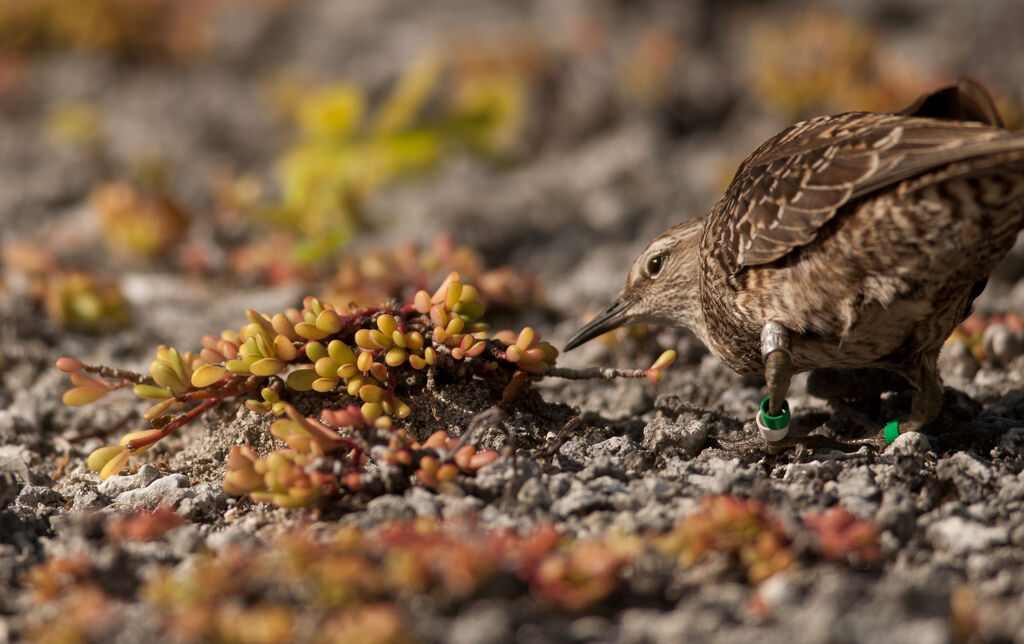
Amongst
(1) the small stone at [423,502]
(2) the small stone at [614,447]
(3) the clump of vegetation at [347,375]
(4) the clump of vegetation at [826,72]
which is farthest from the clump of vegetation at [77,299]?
(4) the clump of vegetation at [826,72]

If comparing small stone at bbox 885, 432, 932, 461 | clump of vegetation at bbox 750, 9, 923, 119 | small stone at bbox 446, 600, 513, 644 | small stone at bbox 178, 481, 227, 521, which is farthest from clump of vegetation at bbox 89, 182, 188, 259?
small stone at bbox 885, 432, 932, 461

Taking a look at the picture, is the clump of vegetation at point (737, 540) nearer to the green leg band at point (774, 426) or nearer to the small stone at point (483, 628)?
the small stone at point (483, 628)

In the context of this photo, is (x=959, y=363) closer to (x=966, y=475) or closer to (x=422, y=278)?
(x=966, y=475)

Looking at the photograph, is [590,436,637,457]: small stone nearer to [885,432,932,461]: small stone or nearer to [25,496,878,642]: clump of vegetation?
[25,496,878,642]: clump of vegetation

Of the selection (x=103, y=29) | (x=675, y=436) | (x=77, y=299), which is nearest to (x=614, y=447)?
(x=675, y=436)

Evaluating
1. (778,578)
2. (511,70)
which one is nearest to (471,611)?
(778,578)

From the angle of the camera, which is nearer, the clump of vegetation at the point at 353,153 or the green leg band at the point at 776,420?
the green leg band at the point at 776,420

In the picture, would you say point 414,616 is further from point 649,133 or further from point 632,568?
point 649,133
